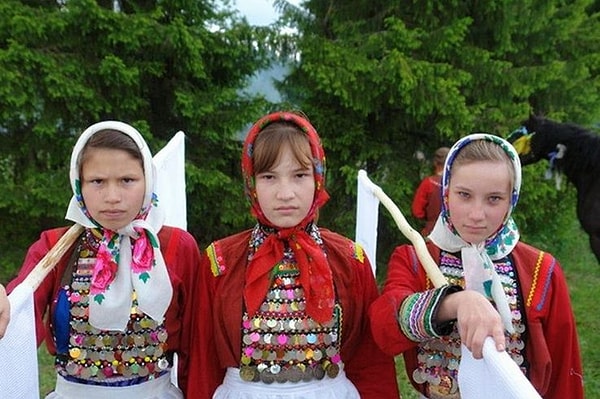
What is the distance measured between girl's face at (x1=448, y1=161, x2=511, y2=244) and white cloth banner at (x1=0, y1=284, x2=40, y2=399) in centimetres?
111

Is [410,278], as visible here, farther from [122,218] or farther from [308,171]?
[122,218]

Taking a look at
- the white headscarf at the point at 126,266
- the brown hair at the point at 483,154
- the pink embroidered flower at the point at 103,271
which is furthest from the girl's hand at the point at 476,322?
the pink embroidered flower at the point at 103,271

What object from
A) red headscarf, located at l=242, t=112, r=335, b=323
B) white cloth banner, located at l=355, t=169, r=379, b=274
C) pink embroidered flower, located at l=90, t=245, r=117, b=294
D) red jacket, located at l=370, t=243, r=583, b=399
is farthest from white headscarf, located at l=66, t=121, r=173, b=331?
white cloth banner, located at l=355, t=169, r=379, b=274

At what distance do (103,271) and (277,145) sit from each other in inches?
24.0

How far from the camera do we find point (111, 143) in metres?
1.73

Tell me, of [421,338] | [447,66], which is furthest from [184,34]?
[421,338]

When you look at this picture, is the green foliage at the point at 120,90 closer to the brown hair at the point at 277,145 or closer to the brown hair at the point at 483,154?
the brown hair at the point at 277,145

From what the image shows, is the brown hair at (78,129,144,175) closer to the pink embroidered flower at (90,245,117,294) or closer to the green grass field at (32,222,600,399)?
the pink embroidered flower at (90,245,117,294)

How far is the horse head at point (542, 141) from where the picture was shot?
5.17 m

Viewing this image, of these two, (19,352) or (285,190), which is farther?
(285,190)

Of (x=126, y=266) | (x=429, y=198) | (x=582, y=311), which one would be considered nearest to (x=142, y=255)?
(x=126, y=266)

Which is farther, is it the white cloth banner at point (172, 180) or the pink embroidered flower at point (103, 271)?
the white cloth banner at point (172, 180)

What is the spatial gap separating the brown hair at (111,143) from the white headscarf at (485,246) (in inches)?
35.1

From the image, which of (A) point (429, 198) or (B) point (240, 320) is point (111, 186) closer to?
(B) point (240, 320)
